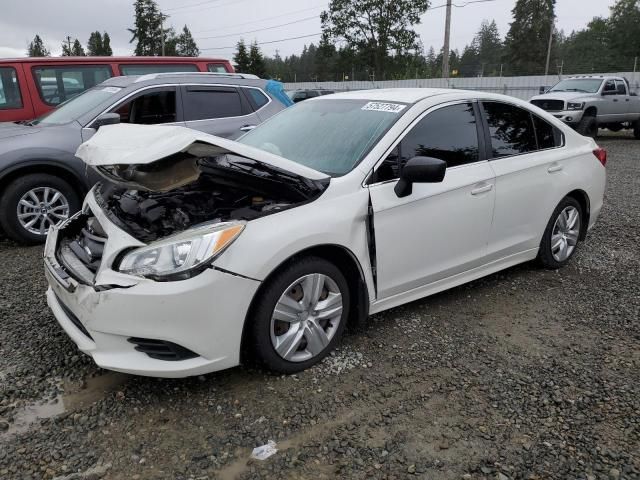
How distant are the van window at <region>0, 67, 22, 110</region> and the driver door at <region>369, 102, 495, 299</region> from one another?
6.12 meters

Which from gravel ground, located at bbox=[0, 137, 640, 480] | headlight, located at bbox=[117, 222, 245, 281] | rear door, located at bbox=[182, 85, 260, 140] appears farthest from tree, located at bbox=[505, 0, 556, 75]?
headlight, located at bbox=[117, 222, 245, 281]

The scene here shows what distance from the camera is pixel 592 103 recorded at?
48.6ft

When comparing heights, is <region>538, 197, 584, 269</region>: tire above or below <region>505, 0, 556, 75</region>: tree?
below

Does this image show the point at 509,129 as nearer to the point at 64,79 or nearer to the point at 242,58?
the point at 64,79

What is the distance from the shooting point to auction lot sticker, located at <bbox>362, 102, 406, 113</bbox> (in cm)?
354

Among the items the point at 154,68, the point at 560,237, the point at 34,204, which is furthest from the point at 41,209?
the point at 560,237

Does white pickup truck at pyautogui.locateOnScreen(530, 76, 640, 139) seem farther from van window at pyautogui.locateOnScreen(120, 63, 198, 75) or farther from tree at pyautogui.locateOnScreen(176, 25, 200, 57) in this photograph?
tree at pyautogui.locateOnScreen(176, 25, 200, 57)

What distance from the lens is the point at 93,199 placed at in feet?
10.9

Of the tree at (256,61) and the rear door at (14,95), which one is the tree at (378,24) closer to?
the tree at (256,61)

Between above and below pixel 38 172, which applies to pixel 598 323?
below

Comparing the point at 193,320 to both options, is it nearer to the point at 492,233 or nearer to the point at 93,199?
the point at 93,199

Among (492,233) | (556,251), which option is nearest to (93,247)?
(492,233)

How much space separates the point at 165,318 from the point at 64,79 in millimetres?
6477

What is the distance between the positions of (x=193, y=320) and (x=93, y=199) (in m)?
1.32
